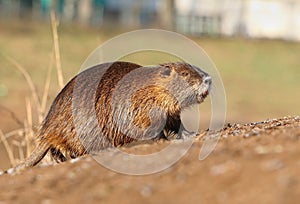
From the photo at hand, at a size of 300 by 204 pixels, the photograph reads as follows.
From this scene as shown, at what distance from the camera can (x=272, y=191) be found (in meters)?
3.22

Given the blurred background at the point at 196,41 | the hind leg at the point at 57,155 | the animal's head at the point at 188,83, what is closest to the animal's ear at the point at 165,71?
the animal's head at the point at 188,83

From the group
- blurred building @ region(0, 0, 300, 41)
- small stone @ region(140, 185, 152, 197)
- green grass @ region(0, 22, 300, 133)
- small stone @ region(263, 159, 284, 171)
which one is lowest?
blurred building @ region(0, 0, 300, 41)

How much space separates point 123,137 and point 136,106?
0.86ft

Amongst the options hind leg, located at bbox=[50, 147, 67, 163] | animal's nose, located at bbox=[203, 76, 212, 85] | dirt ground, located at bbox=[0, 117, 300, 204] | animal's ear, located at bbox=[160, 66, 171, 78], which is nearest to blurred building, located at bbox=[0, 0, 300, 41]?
animal's ear, located at bbox=[160, 66, 171, 78]

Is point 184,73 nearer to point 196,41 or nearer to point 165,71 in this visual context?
point 165,71

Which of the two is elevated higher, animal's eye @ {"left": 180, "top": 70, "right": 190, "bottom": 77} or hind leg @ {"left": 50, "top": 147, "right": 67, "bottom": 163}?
animal's eye @ {"left": 180, "top": 70, "right": 190, "bottom": 77}

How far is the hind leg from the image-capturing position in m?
5.63

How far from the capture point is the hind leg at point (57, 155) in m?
5.63

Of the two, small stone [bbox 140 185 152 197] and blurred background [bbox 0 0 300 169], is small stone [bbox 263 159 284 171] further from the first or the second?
blurred background [bbox 0 0 300 169]

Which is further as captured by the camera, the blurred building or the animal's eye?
the blurred building

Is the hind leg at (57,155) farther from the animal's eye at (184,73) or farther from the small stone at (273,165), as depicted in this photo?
the small stone at (273,165)

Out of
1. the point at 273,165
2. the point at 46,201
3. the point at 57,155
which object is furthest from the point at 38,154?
the point at 273,165

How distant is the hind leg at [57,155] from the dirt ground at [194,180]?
1070mm

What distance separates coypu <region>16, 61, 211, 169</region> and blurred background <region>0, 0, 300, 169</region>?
641 cm
